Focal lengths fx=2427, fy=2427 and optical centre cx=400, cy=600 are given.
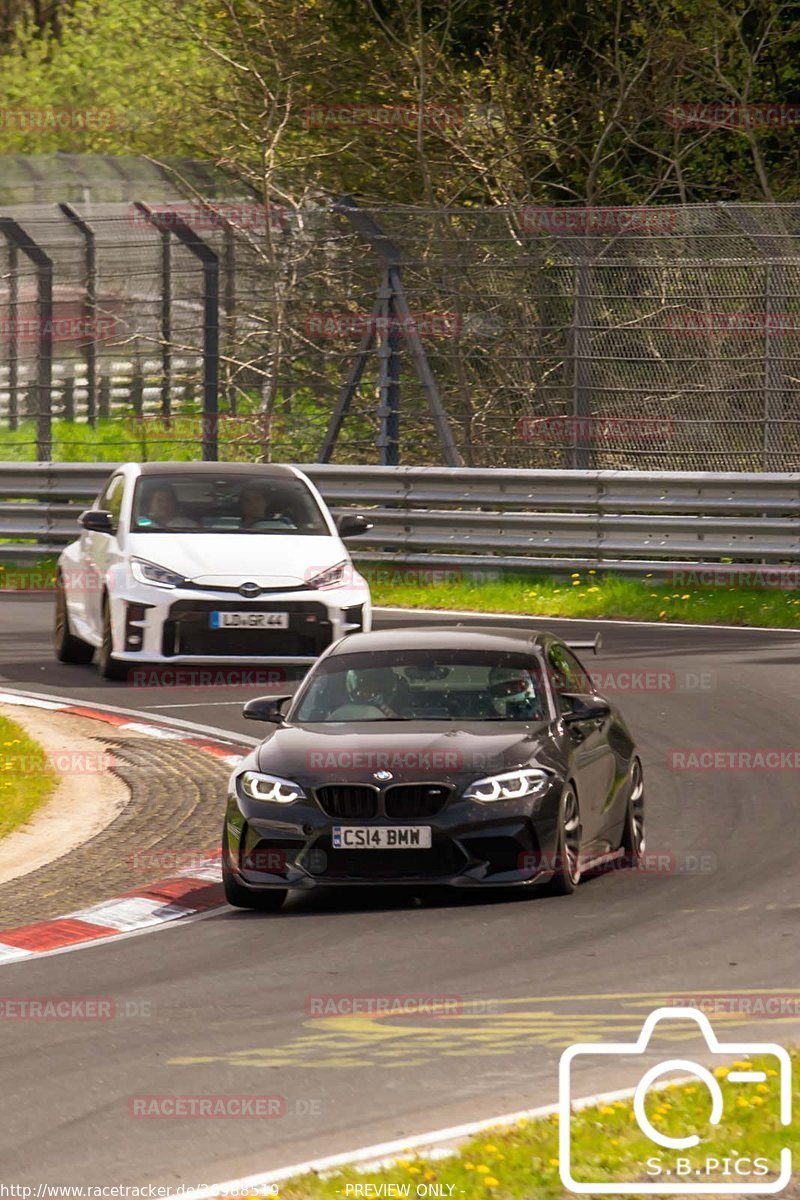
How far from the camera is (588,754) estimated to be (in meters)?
11.4

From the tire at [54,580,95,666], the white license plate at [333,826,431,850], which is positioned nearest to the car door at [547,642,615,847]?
the white license plate at [333,826,431,850]

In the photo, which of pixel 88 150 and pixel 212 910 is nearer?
pixel 212 910

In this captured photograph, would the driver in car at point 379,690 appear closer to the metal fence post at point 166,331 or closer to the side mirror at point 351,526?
the side mirror at point 351,526

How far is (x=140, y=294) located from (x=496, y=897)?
18.1 metres

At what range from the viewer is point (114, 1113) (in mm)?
7219

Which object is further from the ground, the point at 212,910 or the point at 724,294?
the point at 724,294

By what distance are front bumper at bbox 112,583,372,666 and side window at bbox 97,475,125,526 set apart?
51.2 inches

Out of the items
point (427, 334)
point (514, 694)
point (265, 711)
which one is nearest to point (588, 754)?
point (514, 694)

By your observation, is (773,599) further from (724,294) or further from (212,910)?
(212,910)

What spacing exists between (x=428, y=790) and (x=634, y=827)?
5.10ft

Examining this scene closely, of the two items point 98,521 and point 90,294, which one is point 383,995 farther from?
point 90,294

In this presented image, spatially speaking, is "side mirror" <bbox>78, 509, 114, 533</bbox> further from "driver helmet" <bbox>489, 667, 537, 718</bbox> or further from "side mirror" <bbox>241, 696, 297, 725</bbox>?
"driver helmet" <bbox>489, 667, 537, 718</bbox>

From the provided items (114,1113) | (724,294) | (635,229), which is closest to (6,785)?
(114,1113)

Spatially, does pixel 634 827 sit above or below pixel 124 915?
above
